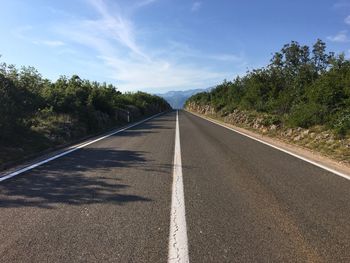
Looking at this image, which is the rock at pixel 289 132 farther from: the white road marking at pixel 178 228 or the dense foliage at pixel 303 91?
the white road marking at pixel 178 228

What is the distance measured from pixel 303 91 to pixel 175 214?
18692mm

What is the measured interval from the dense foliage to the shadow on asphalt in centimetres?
889

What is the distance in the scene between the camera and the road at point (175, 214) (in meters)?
4.43

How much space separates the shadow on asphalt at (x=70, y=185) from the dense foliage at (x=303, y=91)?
8.89m

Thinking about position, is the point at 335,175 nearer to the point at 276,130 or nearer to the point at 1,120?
the point at 1,120

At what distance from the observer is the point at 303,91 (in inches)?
893

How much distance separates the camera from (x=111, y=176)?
8547 mm

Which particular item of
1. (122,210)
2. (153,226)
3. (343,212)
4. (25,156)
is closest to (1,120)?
(25,156)

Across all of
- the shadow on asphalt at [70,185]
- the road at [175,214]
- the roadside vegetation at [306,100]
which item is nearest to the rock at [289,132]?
the roadside vegetation at [306,100]

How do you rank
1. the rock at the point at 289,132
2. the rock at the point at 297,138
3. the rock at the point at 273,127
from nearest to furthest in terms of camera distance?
1. the rock at the point at 297,138
2. the rock at the point at 289,132
3. the rock at the point at 273,127

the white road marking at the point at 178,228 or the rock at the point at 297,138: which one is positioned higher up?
the white road marking at the point at 178,228

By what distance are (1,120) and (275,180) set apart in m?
9.40

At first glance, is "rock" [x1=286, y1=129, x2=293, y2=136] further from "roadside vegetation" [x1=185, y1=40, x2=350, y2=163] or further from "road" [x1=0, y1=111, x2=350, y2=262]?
"road" [x1=0, y1=111, x2=350, y2=262]

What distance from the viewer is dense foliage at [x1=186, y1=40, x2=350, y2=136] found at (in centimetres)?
1641
